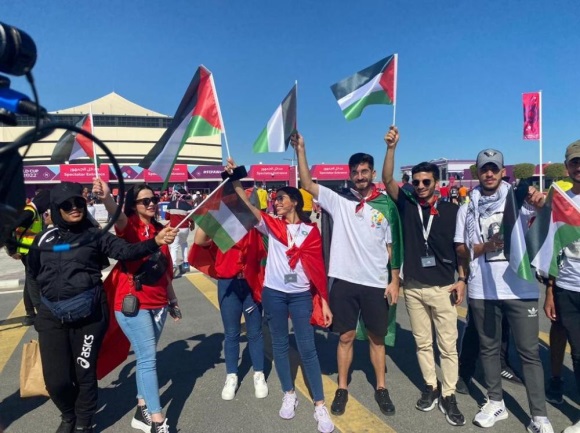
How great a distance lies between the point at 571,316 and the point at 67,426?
12.8 feet

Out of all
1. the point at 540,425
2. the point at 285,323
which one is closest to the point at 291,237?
the point at 285,323

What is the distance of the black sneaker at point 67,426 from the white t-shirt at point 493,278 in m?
3.27

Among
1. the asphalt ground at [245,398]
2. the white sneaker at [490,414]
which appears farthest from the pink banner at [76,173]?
the white sneaker at [490,414]

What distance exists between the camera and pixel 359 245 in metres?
3.37

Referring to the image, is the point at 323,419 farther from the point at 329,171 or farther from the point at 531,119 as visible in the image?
the point at 329,171

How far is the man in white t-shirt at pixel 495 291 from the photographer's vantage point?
304 cm

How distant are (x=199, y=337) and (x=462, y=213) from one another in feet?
11.9

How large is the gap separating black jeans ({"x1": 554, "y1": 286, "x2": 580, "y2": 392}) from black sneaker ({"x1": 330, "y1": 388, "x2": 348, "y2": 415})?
1.81 m

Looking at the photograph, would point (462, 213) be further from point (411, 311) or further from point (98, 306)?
point (98, 306)

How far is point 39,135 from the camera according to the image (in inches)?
56.7

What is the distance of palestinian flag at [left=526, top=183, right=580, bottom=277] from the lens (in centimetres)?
300

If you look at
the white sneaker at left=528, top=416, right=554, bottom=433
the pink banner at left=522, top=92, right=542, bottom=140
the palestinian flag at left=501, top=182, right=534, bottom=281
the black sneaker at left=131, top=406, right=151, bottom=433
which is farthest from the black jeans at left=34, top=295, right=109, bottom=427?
the pink banner at left=522, top=92, right=542, bottom=140

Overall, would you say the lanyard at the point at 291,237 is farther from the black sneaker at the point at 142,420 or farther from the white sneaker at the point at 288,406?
the black sneaker at the point at 142,420

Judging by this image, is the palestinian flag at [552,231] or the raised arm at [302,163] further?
the raised arm at [302,163]
